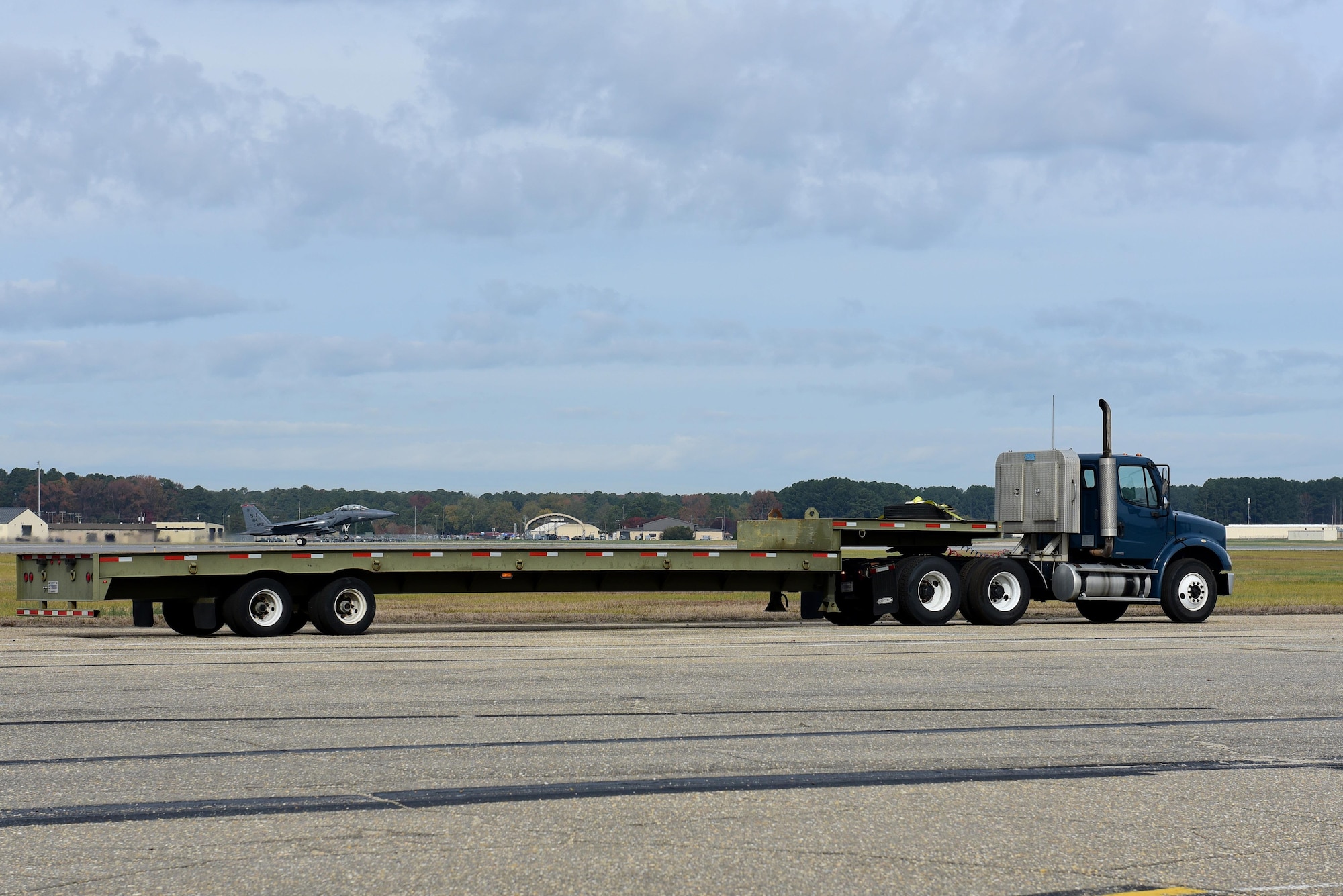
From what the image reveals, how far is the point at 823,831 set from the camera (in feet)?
22.8

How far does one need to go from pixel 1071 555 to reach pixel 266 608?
13.4m

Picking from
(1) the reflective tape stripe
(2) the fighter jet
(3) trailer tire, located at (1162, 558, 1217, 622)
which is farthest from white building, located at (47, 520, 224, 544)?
(3) trailer tire, located at (1162, 558, 1217, 622)

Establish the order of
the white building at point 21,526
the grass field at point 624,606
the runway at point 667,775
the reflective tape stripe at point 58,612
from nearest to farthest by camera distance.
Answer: the runway at point 667,775
the reflective tape stripe at point 58,612
the grass field at point 624,606
the white building at point 21,526

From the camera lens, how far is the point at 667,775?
8.44 m

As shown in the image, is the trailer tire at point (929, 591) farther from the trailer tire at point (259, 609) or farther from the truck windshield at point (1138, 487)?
the trailer tire at point (259, 609)

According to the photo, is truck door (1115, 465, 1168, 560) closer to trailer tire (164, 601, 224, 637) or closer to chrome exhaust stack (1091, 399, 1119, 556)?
chrome exhaust stack (1091, 399, 1119, 556)

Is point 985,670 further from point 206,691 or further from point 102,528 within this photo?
point 102,528

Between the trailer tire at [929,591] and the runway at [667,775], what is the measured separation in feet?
21.6

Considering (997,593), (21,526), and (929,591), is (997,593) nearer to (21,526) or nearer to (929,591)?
(929,591)

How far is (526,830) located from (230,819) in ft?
5.21

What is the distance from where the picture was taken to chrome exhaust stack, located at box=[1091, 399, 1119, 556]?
23.2m

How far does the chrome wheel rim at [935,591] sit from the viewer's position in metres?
22.6

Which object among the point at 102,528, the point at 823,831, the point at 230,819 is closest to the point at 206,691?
the point at 230,819

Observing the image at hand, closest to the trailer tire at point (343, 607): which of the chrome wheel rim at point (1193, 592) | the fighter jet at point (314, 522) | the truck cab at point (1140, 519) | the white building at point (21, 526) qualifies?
the truck cab at point (1140, 519)
